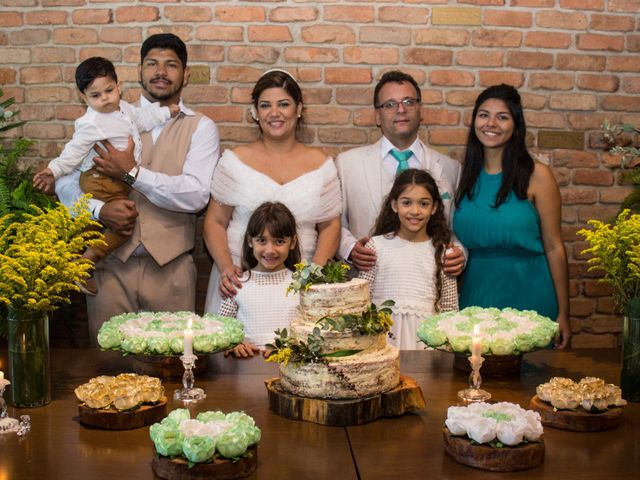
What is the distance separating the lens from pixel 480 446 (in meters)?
2.02

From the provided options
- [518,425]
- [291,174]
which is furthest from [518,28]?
[518,425]

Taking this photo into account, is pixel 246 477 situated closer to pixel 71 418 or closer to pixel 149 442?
pixel 149 442

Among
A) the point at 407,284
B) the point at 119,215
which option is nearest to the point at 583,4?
the point at 407,284

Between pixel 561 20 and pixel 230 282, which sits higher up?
pixel 561 20

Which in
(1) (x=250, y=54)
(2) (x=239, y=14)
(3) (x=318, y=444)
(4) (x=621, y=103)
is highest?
(2) (x=239, y=14)

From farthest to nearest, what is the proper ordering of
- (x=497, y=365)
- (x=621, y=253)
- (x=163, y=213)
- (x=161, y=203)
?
(x=163, y=213)
(x=161, y=203)
(x=497, y=365)
(x=621, y=253)

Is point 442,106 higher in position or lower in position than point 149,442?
higher

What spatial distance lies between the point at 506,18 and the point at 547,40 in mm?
283

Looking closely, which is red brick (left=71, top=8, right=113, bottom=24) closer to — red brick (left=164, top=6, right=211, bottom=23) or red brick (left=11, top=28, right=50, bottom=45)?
red brick (left=11, top=28, right=50, bottom=45)

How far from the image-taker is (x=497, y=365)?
2.77 meters

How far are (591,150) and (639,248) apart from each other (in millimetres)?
2488

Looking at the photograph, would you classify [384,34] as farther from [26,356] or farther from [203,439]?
[203,439]

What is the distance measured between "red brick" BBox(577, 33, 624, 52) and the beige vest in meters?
2.37

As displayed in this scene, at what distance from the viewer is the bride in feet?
13.4
